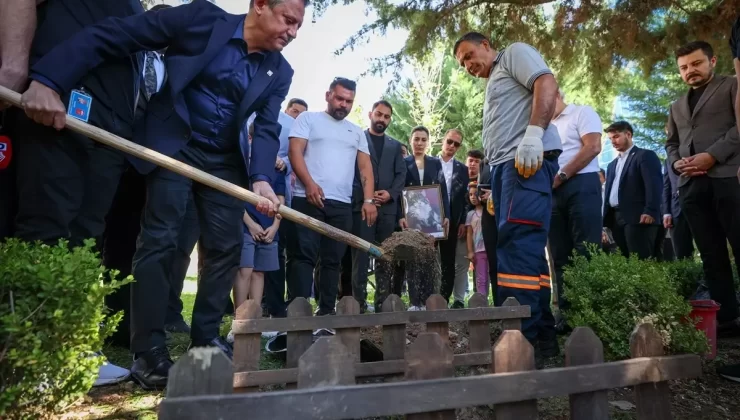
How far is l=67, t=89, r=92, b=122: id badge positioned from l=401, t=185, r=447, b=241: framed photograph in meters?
4.17

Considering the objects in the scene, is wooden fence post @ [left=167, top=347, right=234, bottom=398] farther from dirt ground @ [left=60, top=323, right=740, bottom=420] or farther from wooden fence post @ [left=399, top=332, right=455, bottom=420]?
dirt ground @ [left=60, top=323, right=740, bottom=420]

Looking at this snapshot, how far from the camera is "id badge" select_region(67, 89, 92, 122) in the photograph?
2582mm

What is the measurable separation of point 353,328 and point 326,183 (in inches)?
84.3

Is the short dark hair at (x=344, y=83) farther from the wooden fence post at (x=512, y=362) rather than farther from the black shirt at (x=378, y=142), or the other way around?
the wooden fence post at (x=512, y=362)

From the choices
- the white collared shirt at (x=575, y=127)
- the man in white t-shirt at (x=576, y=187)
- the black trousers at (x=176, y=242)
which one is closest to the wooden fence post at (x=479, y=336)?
the man in white t-shirt at (x=576, y=187)

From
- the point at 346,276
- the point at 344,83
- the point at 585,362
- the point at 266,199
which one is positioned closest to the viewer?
the point at 585,362

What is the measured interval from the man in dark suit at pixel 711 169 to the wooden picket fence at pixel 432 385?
2539 millimetres

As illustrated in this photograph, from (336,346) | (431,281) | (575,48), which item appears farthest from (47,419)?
(575,48)

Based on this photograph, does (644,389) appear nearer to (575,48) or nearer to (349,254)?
(349,254)

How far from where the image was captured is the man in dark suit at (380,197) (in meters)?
5.57

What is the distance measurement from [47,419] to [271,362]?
5.46 feet

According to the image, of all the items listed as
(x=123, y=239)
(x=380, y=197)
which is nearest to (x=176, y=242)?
(x=123, y=239)

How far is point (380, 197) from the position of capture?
618cm

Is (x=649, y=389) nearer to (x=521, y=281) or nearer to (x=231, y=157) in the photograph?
(x=521, y=281)
